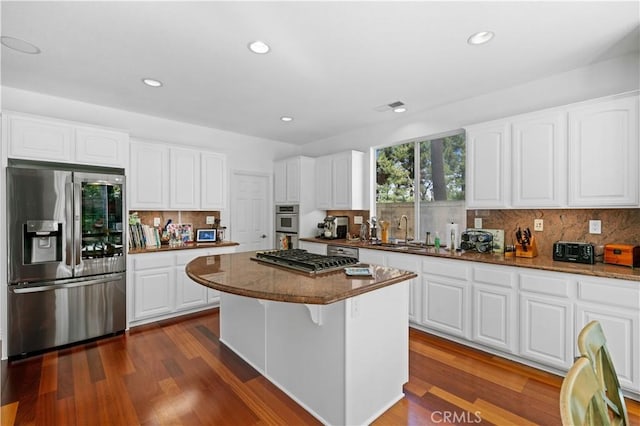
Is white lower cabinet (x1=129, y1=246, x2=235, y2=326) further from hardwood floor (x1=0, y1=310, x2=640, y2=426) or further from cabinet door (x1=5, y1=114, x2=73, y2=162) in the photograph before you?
cabinet door (x1=5, y1=114, x2=73, y2=162)

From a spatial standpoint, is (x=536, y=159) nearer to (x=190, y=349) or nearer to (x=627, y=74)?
(x=627, y=74)

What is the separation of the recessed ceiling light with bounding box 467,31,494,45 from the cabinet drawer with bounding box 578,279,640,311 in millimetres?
1948

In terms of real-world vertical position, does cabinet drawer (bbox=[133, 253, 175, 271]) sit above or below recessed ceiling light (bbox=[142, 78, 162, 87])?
below

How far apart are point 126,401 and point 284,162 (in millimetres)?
3836

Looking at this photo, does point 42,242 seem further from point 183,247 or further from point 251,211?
point 251,211

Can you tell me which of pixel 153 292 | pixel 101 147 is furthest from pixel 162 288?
pixel 101 147

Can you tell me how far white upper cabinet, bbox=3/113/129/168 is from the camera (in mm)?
2760

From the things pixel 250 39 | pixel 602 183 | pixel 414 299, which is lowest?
pixel 414 299

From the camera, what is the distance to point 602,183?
93.7 inches

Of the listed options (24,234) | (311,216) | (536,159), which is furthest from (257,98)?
(536,159)

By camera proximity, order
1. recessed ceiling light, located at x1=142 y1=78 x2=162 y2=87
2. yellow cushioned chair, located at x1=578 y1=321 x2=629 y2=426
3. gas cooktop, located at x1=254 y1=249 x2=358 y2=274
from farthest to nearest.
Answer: recessed ceiling light, located at x1=142 y1=78 x2=162 y2=87 < gas cooktop, located at x1=254 y1=249 x2=358 y2=274 < yellow cushioned chair, located at x1=578 y1=321 x2=629 y2=426

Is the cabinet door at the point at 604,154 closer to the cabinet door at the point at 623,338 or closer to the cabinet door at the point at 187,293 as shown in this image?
the cabinet door at the point at 623,338

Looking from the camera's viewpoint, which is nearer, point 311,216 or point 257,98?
point 257,98

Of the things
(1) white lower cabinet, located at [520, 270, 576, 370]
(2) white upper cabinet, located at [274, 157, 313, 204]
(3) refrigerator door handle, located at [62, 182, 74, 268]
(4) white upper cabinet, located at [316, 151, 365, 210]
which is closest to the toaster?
(1) white lower cabinet, located at [520, 270, 576, 370]
